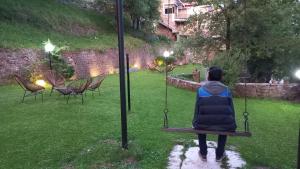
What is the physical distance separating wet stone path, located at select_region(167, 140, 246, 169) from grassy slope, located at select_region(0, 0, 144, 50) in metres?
13.0

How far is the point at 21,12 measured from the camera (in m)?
19.8

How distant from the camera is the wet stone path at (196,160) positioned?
464cm

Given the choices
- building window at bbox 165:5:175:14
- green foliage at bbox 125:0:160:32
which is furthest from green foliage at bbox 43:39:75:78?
building window at bbox 165:5:175:14

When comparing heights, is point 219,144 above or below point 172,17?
below

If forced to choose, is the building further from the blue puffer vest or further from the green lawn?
the blue puffer vest

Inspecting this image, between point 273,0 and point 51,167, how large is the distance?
36.5ft

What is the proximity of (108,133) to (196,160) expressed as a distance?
7.36 feet

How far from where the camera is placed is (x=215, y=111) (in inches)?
171

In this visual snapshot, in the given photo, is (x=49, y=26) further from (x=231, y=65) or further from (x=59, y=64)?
(x=231, y=65)

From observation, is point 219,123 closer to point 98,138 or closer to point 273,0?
point 98,138

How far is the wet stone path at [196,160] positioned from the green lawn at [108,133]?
0.53 ft

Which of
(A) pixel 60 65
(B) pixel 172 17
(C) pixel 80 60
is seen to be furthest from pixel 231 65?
(B) pixel 172 17

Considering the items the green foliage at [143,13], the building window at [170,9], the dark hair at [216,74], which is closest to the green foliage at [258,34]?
the dark hair at [216,74]

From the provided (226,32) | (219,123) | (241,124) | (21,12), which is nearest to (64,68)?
(21,12)
